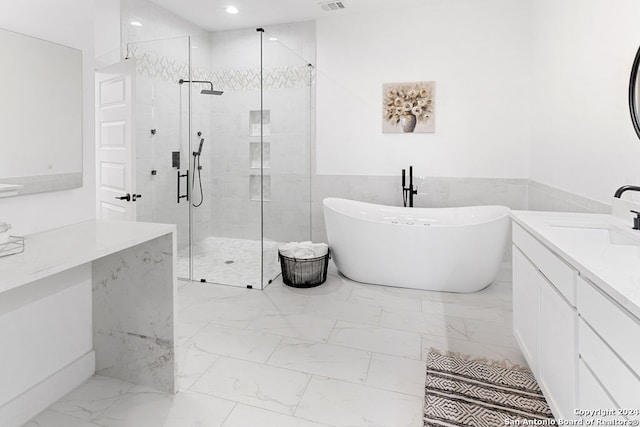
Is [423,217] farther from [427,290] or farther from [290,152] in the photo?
[290,152]

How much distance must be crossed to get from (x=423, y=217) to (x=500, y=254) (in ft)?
2.87

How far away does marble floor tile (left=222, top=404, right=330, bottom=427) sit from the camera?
1771 mm

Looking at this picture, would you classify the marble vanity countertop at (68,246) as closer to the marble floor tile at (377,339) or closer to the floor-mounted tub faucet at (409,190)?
the marble floor tile at (377,339)

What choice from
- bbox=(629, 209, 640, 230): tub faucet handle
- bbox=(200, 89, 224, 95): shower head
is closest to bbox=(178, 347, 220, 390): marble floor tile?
bbox=(629, 209, 640, 230): tub faucet handle

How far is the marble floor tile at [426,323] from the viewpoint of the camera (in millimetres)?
2752

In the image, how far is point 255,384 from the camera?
6.85 ft

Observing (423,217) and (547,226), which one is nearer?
(547,226)

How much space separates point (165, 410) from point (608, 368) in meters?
1.85

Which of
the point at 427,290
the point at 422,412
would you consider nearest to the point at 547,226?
the point at 422,412

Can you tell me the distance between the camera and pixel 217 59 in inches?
163

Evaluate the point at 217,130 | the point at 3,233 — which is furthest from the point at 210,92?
the point at 3,233

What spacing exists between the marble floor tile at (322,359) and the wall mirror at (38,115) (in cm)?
155

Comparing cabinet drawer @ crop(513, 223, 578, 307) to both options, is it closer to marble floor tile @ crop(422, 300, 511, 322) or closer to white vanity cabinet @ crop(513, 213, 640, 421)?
white vanity cabinet @ crop(513, 213, 640, 421)

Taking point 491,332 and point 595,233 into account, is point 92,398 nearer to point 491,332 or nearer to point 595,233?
point 491,332
